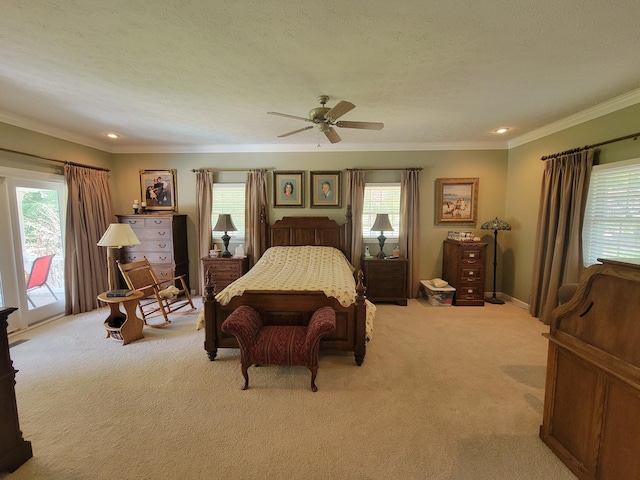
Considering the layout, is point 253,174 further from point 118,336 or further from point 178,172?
point 118,336

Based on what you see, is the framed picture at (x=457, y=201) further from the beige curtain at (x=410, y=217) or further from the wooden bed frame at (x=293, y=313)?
the wooden bed frame at (x=293, y=313)

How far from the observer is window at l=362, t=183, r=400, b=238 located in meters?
4.99

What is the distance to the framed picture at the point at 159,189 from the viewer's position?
5062mm

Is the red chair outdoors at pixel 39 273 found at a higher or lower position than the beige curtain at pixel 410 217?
lower

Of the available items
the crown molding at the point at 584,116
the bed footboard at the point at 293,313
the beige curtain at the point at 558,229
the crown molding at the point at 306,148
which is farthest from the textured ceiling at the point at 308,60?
the bed footboard at the point at 293,313

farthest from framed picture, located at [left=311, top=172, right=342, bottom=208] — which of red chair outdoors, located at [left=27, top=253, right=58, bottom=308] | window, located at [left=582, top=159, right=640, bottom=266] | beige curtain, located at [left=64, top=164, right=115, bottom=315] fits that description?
red chair outdoors, located at [left=27, top=253, right=58, bottom=308]

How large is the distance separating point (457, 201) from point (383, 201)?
53.0 inches

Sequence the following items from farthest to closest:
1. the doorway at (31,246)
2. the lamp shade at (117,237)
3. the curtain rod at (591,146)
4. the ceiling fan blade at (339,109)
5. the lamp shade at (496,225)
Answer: the lamp shade at (496,225), the doorway at (31,246), the lamp shade at (117,237), the curtain rod at (591,146), the ceiling fan blade at (339,109)

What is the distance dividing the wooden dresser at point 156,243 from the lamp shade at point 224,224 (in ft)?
2.51

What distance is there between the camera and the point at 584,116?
3.39 meters

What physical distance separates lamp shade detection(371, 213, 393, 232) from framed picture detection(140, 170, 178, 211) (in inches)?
150

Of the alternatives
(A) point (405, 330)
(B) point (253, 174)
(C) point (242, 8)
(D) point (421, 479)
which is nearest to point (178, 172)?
(B) point (253, 174)

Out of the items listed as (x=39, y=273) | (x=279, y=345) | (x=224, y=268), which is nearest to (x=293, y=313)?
(x=279, y=345)

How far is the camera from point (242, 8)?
5.39 feet
